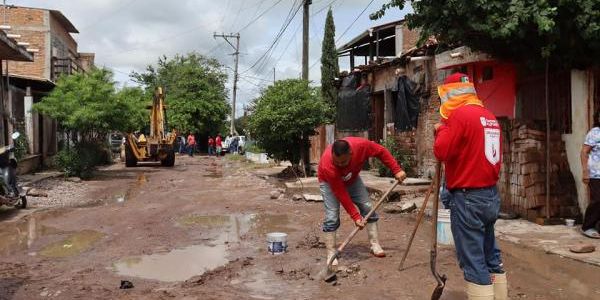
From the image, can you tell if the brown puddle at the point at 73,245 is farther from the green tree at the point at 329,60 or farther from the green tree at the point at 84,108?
the green tree at the point at 329,60

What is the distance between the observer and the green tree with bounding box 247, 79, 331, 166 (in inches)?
661

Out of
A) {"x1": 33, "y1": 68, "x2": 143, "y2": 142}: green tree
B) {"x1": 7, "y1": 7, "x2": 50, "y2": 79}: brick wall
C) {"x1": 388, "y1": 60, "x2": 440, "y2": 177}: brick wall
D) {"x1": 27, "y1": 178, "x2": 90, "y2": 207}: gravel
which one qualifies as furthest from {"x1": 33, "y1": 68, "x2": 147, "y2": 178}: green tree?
{"x1": 7, "y1": 7, "x2": 50, "y2": 79}: brick wall

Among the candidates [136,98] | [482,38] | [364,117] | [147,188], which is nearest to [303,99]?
[364,117]

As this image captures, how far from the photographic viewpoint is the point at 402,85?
14.4 meters

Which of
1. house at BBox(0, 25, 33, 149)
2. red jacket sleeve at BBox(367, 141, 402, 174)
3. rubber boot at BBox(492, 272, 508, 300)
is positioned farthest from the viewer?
house at BBox(0, 25, 33, 149)

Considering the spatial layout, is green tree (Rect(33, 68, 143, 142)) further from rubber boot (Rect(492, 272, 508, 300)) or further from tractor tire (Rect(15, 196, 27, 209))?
rubber boot (Rect(492, 272, 508, 300))

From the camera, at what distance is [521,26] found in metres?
7.08

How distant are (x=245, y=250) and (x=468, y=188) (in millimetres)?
3830

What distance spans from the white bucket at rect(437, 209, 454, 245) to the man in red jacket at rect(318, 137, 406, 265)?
32.9 inches

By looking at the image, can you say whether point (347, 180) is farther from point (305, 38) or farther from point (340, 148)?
point (305, 38)

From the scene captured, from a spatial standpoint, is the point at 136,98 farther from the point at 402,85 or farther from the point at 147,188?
the point at 402,85

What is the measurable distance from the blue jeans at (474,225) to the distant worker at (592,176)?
143 inches

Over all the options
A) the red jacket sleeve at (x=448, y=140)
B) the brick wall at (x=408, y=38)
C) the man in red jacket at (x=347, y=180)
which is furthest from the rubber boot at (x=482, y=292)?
the brick wall at (x=408, y=38)

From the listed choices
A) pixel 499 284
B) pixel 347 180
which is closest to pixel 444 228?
pixel 347 180
